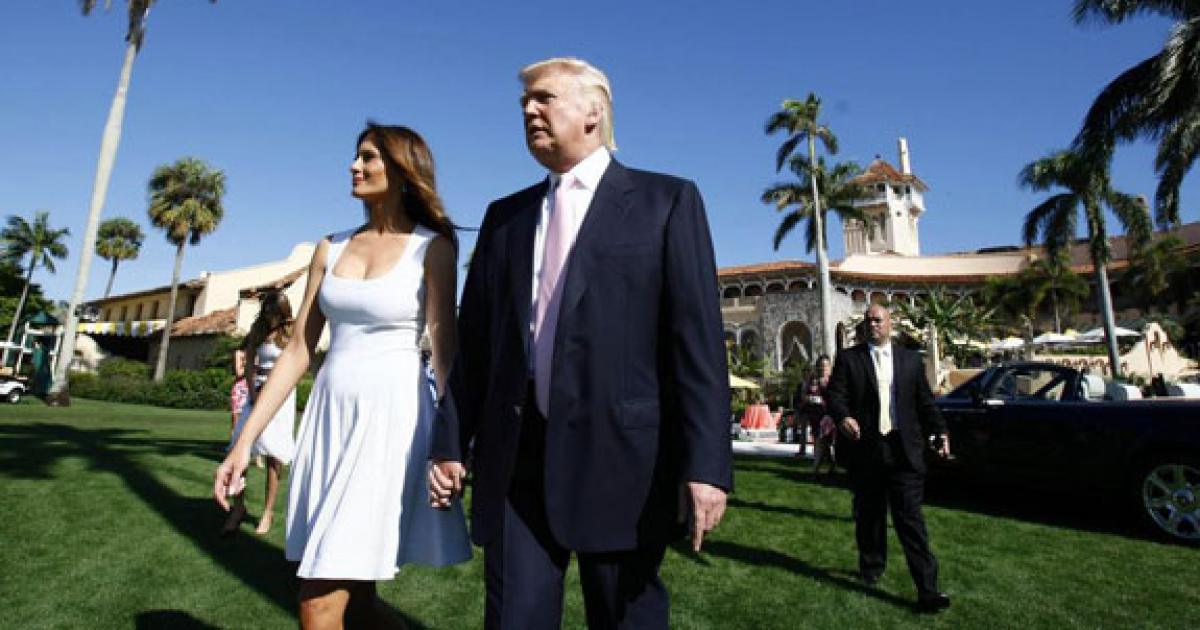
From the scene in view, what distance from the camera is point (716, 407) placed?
1.53 metres

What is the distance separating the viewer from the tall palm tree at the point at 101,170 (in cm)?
1931

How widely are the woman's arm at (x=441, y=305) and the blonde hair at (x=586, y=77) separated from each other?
26.4 inches

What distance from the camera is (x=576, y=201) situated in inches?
69.3

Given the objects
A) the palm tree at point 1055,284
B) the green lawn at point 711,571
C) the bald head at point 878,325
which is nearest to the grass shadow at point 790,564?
the green lawn at point 711,571

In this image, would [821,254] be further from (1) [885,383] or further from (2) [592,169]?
(2) [592,169]

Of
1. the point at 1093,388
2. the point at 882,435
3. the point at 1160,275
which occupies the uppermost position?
the point at 1160,275

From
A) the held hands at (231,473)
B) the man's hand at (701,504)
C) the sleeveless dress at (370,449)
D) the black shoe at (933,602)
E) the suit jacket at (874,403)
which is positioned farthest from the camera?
the suit jacket at (874,403)

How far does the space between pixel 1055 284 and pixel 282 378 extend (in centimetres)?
5530

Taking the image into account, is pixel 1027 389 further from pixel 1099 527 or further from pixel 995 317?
pixel 995 317

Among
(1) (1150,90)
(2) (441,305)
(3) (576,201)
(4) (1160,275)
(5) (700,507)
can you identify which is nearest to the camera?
(5) (700,507)

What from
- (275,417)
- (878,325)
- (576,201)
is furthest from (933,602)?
(275,417)

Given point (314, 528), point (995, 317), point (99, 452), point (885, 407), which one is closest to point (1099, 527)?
point (885, 407)

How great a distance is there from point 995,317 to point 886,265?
958cm

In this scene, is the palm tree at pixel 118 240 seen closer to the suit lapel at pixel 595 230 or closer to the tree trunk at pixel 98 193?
the tree trunk at pixel 98 193
